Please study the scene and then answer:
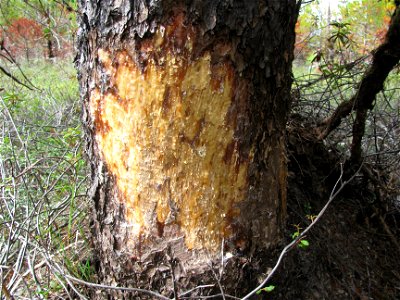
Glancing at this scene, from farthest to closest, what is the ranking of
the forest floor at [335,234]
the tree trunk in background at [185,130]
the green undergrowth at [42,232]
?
the forest floor at [335,234] < the green undergrowth at [42,232] < the tree trunk in background at [185,130]

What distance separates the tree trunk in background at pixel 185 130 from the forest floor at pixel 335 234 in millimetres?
297

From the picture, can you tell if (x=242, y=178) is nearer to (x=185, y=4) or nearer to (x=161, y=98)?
(x=161, y=98)

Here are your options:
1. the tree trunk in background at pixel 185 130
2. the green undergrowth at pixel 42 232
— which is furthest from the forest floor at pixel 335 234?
the green undergrowth at pixel 42 232

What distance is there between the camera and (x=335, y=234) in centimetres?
163

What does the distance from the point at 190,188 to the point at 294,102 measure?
113cm

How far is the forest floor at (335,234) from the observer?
1406mm

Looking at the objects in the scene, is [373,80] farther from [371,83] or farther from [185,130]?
[185,130]

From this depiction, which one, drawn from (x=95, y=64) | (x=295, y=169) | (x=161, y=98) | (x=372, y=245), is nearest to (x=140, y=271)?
(x=161, y=98)

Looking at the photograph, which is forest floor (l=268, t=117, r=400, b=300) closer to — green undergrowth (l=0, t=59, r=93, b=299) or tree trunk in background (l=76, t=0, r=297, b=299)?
tree trunk in background (l=76, t=0, r=297, b=299)

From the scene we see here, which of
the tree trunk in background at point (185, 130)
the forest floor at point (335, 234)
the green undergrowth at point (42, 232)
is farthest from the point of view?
the forest floor at point (335, 234)

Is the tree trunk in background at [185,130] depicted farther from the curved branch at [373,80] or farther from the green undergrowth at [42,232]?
the curved branch at [373,80]

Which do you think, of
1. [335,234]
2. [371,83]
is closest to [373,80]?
[371,83]

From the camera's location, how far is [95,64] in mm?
1104

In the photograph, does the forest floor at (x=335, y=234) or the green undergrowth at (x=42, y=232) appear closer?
the green undergrowth at (x=42, y=232)
